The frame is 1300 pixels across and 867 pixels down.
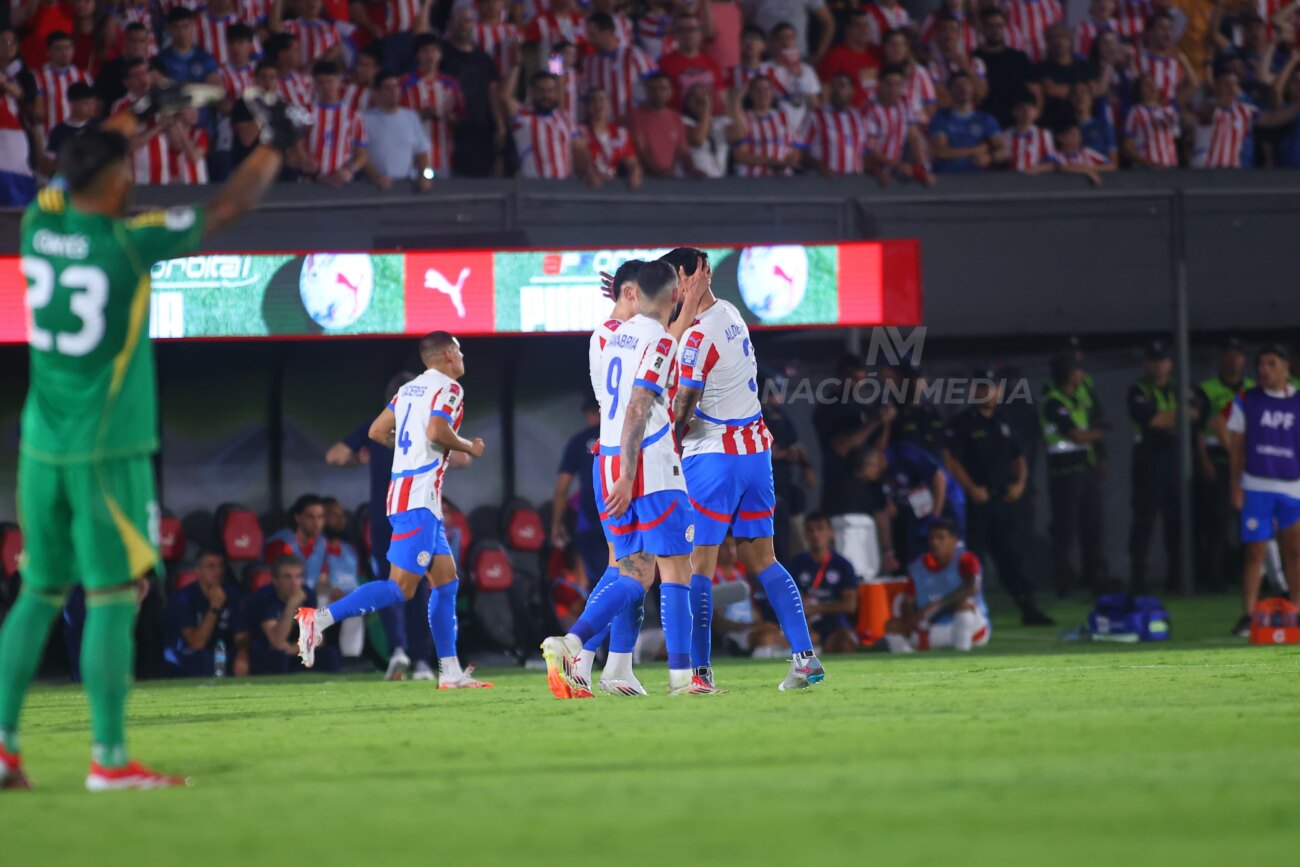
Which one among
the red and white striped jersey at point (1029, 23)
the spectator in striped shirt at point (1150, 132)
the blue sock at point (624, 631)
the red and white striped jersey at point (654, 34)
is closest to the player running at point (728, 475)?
the blue sock at point (624, 631)

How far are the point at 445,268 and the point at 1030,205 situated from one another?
210 inches

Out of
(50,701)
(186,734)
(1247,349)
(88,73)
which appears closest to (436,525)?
(50,701)

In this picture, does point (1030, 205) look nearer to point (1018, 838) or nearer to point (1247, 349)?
point (1247, 349)

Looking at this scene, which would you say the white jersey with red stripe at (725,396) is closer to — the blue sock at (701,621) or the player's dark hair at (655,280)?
the player's dark hair at (655,280)

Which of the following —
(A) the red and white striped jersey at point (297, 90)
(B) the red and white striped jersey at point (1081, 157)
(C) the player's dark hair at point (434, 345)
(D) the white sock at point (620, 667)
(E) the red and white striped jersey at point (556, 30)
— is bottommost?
(D) the white sock at point (620, 667)

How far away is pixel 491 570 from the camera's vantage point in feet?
48.1

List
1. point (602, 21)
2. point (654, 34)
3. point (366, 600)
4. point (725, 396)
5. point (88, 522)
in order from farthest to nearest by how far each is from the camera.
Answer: point (654, 34) < point (602, 21) < point (366, 600) < point (725, 396) < point (88, 522)

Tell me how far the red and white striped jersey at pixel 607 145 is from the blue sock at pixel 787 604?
7045 mm

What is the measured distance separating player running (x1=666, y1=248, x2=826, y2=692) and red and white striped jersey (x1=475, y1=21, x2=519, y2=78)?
7501 mm

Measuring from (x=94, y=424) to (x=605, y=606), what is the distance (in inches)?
153

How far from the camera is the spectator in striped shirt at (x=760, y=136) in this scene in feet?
54.3

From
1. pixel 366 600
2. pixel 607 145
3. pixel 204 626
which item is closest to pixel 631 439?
pixel 366 600

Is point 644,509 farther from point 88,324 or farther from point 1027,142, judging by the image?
point 1027,142

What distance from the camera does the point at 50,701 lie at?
11633mm
